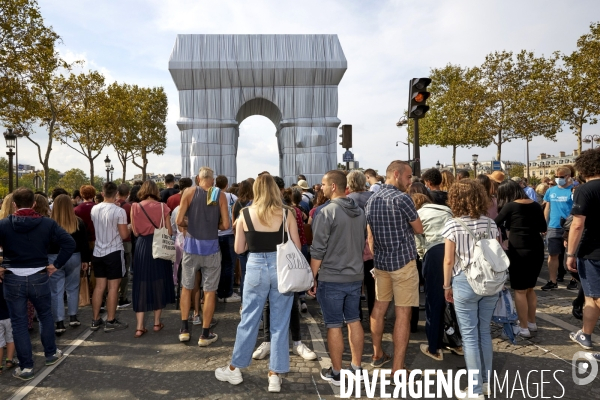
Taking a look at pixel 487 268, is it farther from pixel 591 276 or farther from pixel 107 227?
pixel 107 227

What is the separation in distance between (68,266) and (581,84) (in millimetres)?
19795

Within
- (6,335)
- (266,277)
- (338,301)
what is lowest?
(6,335)

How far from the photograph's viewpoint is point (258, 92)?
751 inches

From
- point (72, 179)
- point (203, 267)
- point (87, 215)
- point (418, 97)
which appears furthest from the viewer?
point (72, 179)

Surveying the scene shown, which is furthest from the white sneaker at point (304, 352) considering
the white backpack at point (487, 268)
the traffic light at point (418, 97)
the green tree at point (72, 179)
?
the green tree at point (72, 179)

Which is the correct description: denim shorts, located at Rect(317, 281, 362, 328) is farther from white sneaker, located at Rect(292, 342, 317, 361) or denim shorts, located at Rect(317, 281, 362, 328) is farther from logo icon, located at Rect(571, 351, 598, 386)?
logo icon, located at Rect(571, 351, 598, 386)

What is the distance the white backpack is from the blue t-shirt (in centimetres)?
469

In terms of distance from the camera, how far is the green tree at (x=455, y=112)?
2391cm

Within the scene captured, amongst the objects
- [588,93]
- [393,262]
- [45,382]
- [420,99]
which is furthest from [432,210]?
[588,93]

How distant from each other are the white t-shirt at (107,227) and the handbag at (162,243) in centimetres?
41

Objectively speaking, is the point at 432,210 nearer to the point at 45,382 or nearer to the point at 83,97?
the point at 45,382

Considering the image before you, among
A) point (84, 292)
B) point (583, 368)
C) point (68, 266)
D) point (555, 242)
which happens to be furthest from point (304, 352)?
point (555, 242)

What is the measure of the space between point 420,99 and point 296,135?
1221 cm

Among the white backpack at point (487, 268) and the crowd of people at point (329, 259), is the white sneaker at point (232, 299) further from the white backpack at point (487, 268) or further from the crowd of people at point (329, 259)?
the white backpack at point (487, 268)
